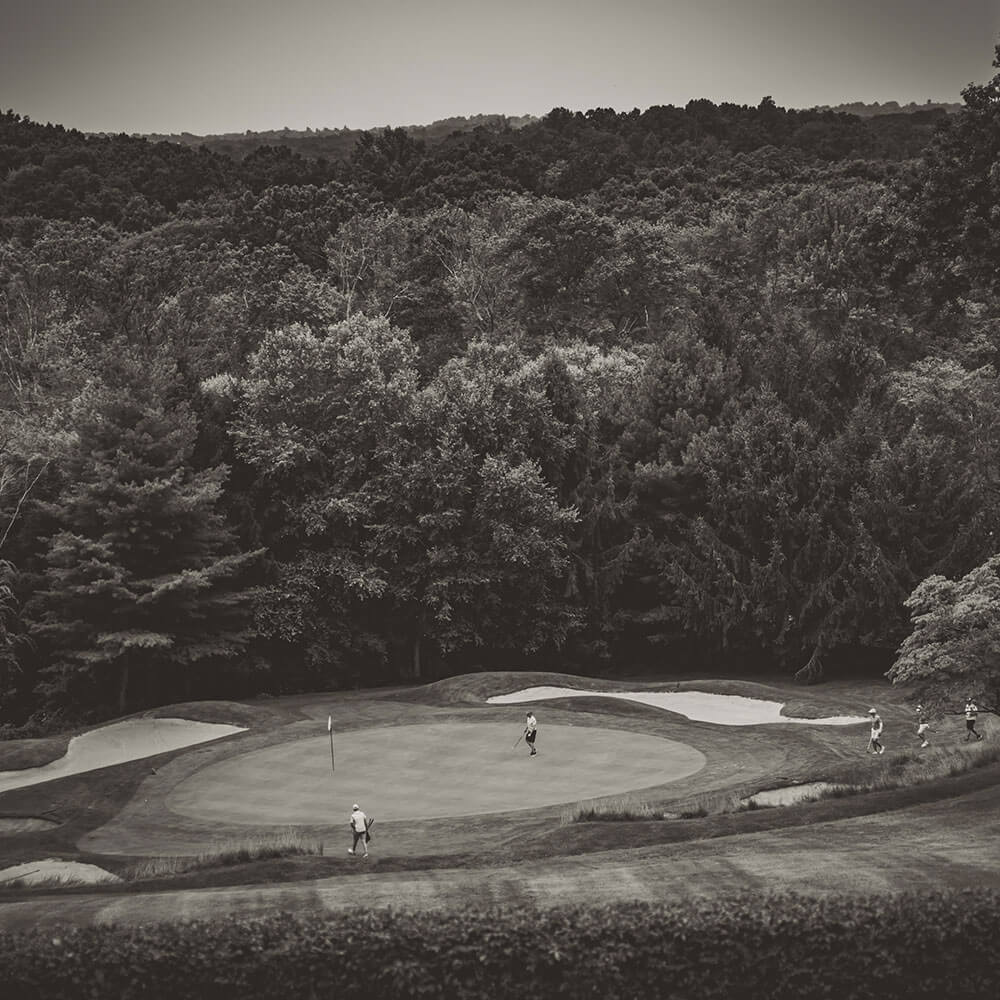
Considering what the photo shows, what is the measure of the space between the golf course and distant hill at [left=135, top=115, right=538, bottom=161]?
10980cm

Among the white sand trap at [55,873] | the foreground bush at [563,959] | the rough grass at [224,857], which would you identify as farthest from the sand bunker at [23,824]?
the foreground bush at [563,959]

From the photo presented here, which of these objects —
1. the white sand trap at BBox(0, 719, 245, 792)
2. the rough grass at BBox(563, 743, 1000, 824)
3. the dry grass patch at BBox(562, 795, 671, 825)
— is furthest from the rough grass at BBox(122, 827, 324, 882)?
the white sand trap at BBox(0, 719, 245, 792)

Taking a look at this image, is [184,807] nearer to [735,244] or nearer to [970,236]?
[970,236]

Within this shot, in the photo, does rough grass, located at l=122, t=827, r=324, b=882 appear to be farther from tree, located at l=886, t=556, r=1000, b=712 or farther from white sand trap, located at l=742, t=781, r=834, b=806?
tree, located at l=886, t=556, r=1000, b=712

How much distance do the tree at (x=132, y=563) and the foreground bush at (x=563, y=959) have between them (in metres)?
29.6

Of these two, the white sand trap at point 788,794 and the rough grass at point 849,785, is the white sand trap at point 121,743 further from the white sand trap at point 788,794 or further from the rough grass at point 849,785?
the white sand trap at point 788,794

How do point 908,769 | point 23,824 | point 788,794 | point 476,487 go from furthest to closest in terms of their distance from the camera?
point 476,487 → point 23,824 → point 908,769 → point 788,794

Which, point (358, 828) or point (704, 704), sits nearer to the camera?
point (358, 828)

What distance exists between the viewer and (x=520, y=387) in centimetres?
5584

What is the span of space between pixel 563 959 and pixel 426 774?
16.9 meters

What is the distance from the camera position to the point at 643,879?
63.2 feet

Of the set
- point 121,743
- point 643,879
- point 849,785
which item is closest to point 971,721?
point 849,785

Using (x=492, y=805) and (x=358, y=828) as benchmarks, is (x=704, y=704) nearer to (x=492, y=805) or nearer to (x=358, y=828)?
(x=492, y=805)

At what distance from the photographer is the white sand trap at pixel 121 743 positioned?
116 feet
